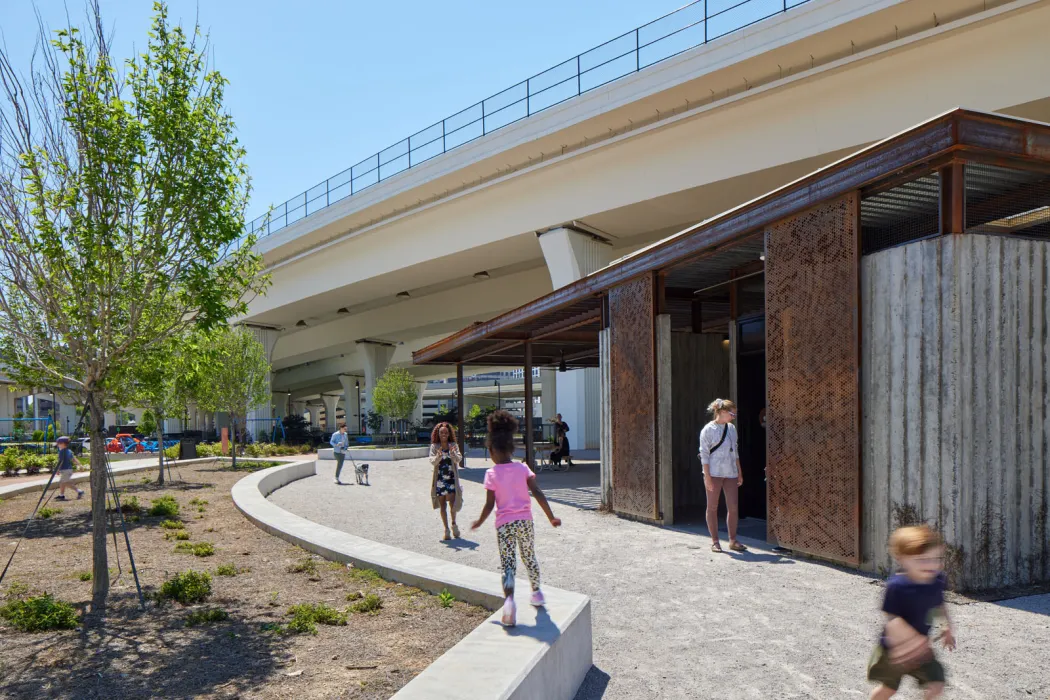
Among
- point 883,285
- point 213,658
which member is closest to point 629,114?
point 883,285

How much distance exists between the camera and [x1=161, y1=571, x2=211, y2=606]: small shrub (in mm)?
6988

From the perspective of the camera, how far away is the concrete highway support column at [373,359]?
1996 inches

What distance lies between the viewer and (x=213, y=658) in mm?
5340

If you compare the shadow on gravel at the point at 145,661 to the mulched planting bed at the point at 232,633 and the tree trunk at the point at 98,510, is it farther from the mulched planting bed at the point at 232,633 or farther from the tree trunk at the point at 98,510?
the tree trunk at the point at 98,510

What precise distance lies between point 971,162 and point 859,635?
4.23 meters

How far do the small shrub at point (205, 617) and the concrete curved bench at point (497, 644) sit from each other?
164 centimetres

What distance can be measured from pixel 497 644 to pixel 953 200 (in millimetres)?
5532

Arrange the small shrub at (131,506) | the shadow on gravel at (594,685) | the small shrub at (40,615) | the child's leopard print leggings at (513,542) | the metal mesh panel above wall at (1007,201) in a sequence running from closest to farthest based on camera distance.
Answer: the shadow on gravel at (594,685), the child's leopard print leggings at (513,542), the small shrub at (40,615), the metal mesh panel above wall at (1007,201), the small shrub at (131,506)

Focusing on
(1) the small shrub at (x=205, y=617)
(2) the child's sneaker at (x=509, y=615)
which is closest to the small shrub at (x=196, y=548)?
(1) the small shrub at (x=205, y=617)

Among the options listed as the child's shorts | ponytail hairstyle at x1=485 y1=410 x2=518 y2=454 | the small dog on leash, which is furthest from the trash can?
the child's shorts

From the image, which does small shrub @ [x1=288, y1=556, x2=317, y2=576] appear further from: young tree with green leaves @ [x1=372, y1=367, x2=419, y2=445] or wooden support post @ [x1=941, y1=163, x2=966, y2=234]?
young tree with green leaves @ [x1=372, y1=367, x2=419, y2=445]

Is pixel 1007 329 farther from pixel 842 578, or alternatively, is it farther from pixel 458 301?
pixel 458 301

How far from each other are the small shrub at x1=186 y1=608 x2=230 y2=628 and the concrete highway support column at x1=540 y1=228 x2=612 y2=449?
50.8 feet

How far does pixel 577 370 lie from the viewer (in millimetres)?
34312
